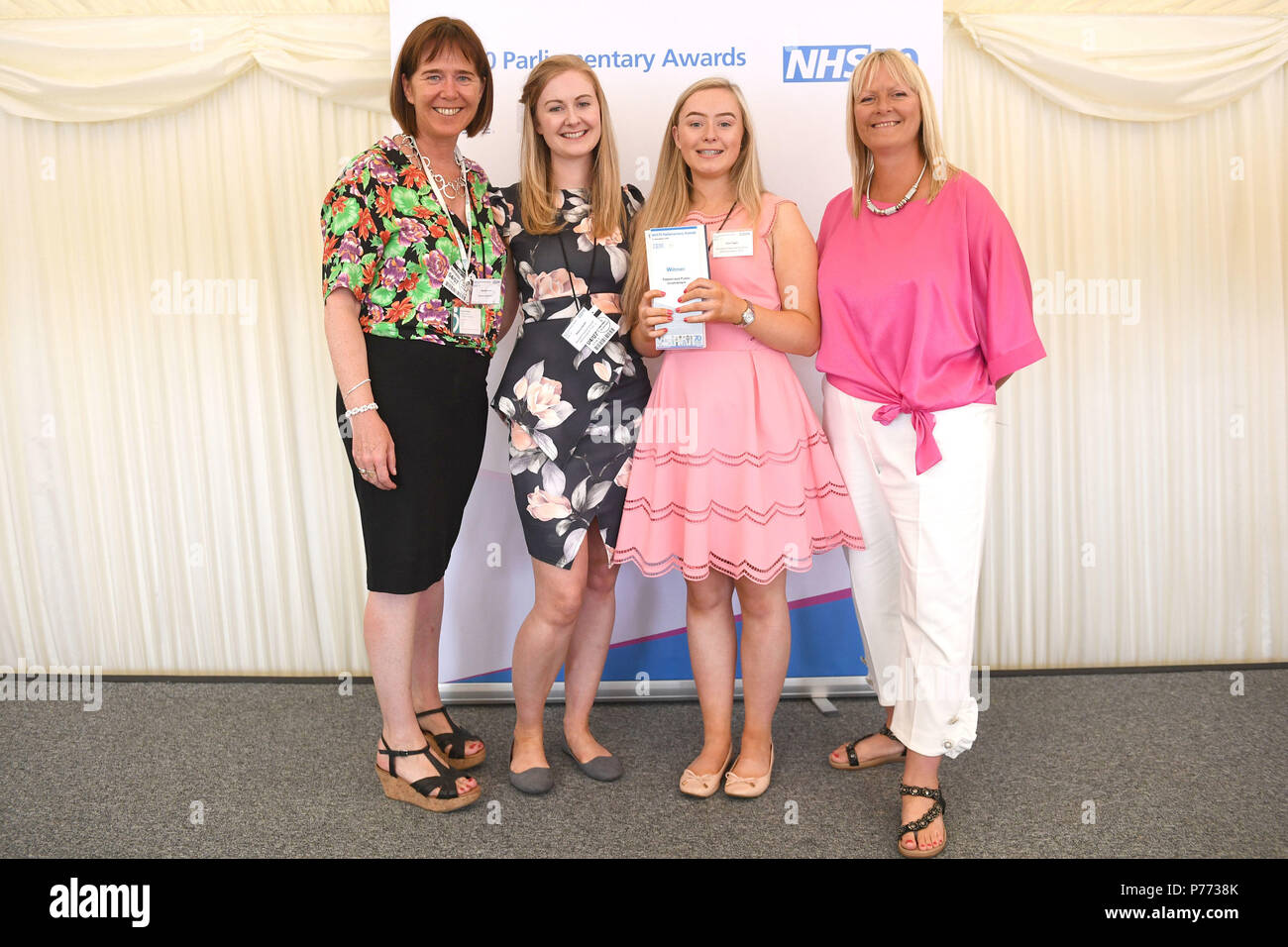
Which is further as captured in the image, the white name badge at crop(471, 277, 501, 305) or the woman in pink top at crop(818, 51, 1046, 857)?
the white name badge at crop(471, 277, 501, 305)

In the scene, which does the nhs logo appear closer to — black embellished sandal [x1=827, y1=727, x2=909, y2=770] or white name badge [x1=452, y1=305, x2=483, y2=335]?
white name badge [x1=452, y1=305, x2=483, y2=335]

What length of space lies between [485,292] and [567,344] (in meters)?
0.25

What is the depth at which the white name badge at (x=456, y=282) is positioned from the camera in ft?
7.28

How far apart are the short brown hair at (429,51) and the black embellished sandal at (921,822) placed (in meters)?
2.11

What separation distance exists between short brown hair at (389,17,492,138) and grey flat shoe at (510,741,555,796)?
5.74ft

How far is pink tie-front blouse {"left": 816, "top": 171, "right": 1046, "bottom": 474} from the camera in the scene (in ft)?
6.80

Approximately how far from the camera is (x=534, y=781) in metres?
2.41

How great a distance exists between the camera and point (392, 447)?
2193 millimetres

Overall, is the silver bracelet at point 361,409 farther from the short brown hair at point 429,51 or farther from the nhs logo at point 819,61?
the nhs logo at point 819,61
